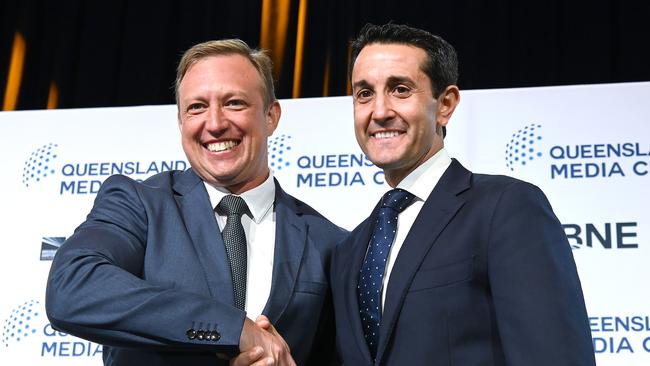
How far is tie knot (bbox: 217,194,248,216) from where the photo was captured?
7.58ft

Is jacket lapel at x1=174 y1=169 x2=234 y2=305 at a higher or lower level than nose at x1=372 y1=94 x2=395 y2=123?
lower

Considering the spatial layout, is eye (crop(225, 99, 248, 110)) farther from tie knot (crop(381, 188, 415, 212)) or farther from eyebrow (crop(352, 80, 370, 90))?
tie knot (crop(381, 188, 415, 212))

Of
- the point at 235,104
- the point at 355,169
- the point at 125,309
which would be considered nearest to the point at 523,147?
the point at 355,169

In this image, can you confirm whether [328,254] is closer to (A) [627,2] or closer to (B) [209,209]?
(B) [209,209]

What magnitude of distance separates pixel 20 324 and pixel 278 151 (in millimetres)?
1219

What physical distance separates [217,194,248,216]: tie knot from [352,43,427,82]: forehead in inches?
18.0

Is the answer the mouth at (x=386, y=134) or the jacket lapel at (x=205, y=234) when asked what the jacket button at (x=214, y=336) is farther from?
the mouth at (x=386, y=134)

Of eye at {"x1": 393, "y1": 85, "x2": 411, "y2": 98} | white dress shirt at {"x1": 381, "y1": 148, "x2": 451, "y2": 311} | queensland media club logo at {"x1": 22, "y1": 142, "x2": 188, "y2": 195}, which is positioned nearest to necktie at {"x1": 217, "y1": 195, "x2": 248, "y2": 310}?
white dress shirt at {"x1": 381, "y1": 148, "x2": 451, "y2": 311}

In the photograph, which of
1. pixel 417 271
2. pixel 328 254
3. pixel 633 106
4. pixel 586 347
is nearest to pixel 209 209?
pixel 328 254

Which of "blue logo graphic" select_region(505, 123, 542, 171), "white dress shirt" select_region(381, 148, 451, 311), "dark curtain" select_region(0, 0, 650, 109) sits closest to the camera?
"white dress shirt" select_region(381, 148, 451, 311)

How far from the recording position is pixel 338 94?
4.39 metres

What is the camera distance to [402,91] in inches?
86.0

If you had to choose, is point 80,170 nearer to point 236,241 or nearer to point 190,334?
point 236,241

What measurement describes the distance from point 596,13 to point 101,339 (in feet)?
10.4
